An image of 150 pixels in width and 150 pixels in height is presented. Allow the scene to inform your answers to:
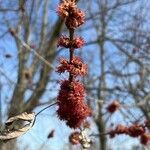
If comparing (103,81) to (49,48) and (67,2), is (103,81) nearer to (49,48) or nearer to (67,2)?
(49,48)

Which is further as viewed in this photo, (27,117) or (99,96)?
(99,96)

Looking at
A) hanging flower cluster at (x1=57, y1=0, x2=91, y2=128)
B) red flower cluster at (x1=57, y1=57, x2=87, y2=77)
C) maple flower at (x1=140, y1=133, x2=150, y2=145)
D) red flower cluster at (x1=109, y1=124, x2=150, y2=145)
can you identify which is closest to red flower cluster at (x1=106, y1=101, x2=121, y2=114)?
red flower cluster at (x1=109, y1=124, x2=150, y2=145)

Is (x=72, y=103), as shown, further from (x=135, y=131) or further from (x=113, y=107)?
(x=113, y=107)

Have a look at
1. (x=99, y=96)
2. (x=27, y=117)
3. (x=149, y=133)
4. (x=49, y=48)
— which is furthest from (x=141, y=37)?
(x=27, y=117)

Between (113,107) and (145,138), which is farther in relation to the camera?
(113,107)

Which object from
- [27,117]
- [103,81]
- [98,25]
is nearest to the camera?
[27,117]

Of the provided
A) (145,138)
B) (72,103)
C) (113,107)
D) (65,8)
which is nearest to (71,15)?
(65,8)
